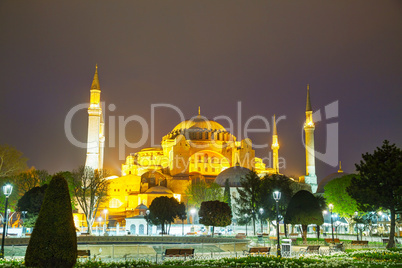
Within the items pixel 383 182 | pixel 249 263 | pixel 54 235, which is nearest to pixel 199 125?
pixel 383 182

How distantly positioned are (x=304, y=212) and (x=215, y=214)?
10.2 metres

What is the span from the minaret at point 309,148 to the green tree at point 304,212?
42081 millimetres

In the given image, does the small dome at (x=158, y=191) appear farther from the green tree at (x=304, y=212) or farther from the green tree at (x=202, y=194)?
the green tree at (x=304, y=212)

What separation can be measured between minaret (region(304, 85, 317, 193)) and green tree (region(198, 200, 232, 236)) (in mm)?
34968

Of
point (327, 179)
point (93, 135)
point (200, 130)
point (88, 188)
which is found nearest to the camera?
point (88, 188)

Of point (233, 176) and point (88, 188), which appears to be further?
point (233, 176)

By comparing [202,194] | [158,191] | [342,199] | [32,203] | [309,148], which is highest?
[309,148]

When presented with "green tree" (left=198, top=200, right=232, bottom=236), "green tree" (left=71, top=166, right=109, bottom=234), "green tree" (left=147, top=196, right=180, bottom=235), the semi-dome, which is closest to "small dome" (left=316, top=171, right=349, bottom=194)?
the semi-dome

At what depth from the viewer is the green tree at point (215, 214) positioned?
3575 cm

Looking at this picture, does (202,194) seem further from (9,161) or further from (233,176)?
(9,161)

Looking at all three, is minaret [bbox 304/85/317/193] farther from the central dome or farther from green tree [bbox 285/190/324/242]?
green tree [bbox 285/190/324/242]

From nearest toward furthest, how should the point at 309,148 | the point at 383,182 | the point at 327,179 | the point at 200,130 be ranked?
the point at 383,182 < the point at 309,148 < the point at 327,179 < the point at 200,130

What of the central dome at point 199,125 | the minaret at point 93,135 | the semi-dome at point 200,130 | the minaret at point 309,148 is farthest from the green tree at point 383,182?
the central dome at point 199,125

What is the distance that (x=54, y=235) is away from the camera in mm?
12438
